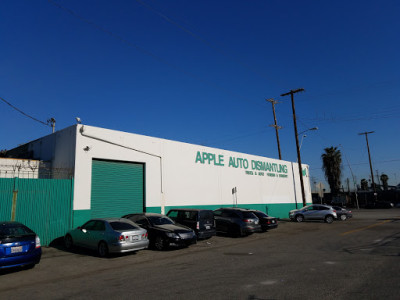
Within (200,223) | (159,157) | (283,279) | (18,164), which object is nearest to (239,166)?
(159,157)

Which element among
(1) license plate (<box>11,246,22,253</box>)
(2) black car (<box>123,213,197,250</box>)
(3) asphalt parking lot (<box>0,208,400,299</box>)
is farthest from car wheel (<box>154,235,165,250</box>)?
(1) license plate (<box>11,246,22,253</box>)

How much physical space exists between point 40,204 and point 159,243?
5915mm

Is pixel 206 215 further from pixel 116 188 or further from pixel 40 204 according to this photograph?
pixel 40 204

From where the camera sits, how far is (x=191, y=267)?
27.9ft

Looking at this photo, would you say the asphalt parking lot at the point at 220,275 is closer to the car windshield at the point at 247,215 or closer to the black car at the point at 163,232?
the black car at the point at 163,232

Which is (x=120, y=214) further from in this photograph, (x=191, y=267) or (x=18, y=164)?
(x=191, y=267)

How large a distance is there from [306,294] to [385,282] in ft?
6.96

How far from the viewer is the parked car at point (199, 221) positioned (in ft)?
46.3

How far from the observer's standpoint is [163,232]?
39.0ft

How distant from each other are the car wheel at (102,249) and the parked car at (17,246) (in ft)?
7.89

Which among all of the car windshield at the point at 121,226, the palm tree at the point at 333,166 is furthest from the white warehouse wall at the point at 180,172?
the palm tree at the point at 333,166

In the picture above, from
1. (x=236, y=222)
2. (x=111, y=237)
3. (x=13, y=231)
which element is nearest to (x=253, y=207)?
(x=236, y=222)

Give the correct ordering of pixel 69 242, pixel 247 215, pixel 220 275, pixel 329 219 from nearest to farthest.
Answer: pixel 220 275, pixel 69 242, pixel 247 215, pixel 329 219

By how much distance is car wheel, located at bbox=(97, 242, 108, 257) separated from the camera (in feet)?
35.2
